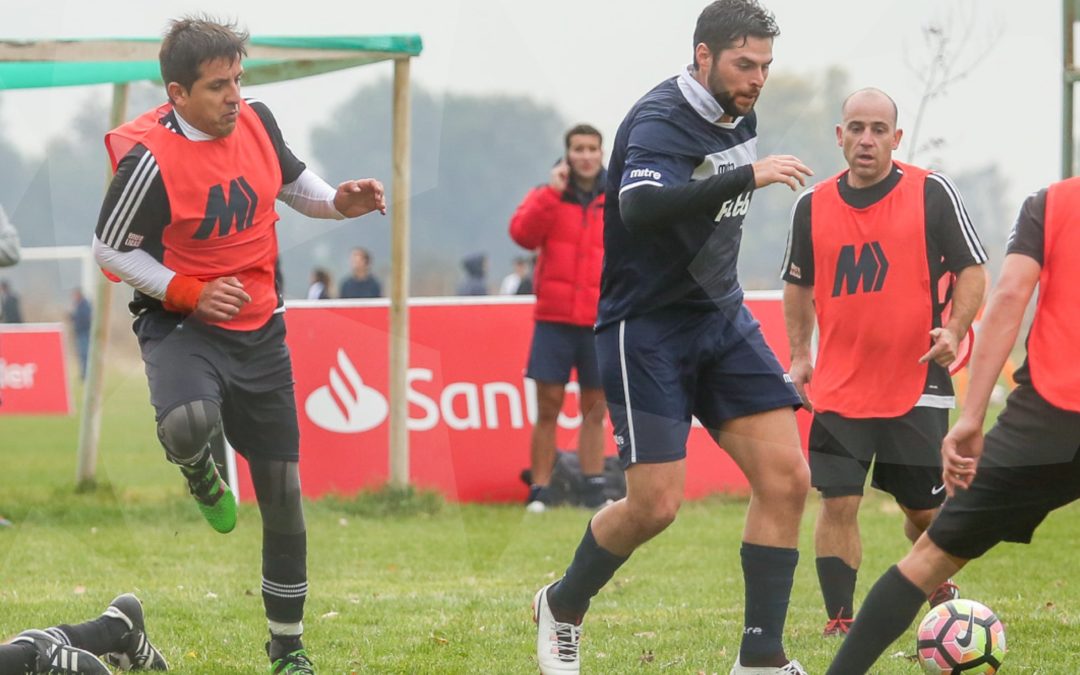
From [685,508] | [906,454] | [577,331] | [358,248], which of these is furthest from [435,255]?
[906,454]

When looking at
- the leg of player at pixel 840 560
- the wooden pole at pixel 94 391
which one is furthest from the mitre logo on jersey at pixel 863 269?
the wooden pole at pixel 94 391

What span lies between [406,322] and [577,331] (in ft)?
3.61

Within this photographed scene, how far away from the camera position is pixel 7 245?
5.91 meters

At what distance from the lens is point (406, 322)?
9.02m

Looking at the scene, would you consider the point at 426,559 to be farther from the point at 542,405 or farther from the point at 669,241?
the point at 669,241

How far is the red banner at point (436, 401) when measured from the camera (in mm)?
9180

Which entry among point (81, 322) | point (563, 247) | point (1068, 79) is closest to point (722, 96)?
point (1068, 79)

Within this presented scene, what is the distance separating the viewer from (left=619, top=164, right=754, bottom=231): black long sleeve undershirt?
12.7 feet

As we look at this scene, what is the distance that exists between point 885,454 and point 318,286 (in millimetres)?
5815

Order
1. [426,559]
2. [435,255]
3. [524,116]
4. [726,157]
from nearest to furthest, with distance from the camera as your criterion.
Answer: [726,157], [524,116], [426,559], [435,255]

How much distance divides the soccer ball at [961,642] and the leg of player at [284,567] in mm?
1881

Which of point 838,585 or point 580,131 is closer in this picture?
point 838,585

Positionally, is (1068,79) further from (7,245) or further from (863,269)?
(7,245)

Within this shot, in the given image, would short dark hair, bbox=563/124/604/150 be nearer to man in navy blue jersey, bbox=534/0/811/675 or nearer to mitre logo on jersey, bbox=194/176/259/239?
man in navy blue jersey, bbox=534/0/811/675
